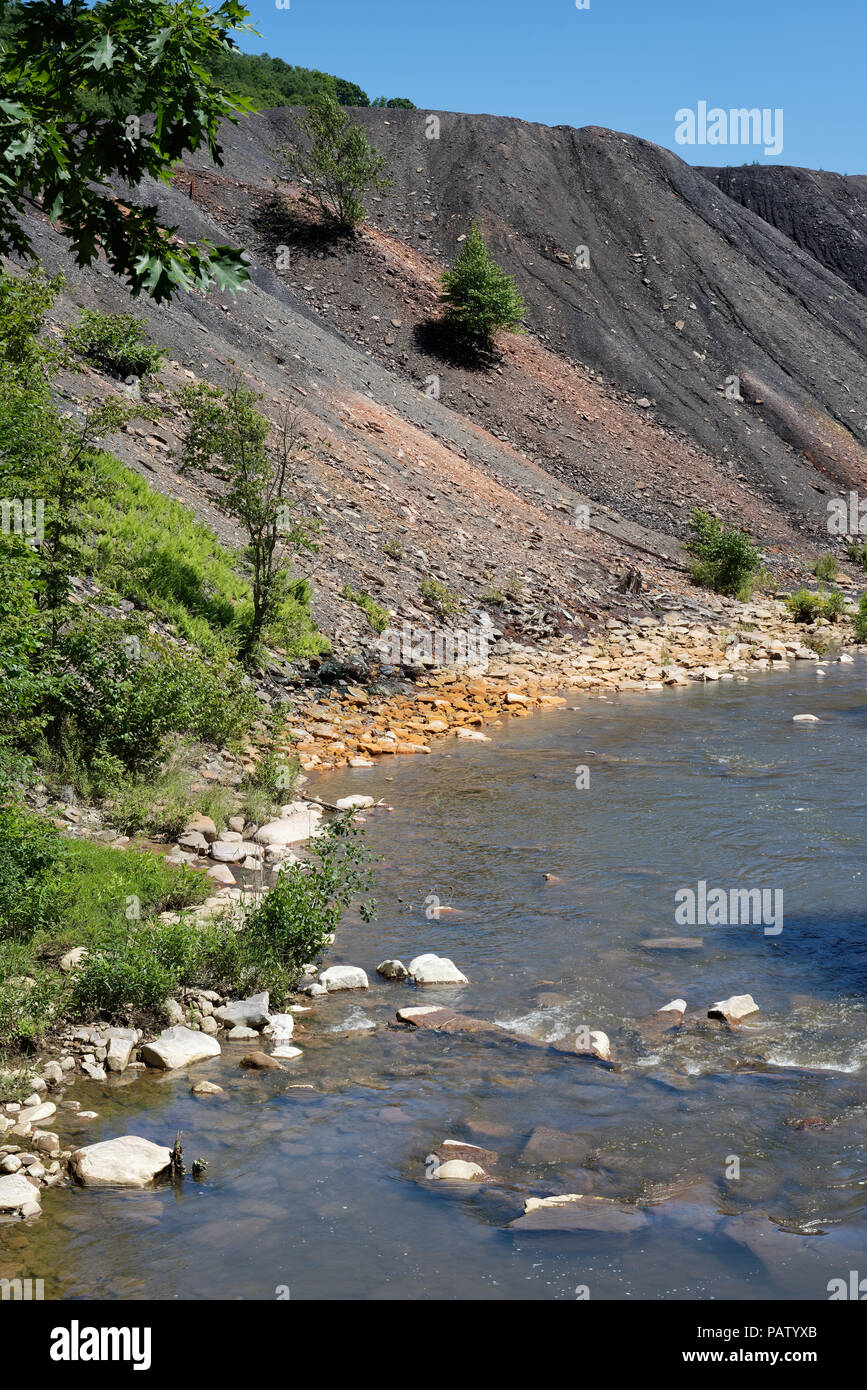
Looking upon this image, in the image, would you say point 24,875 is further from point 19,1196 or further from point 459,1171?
point 459,1171

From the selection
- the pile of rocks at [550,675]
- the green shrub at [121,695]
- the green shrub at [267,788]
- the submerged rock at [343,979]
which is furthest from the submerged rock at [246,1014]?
the pile of rocks at [550,675]

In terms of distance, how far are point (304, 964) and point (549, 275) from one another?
37.6 meters

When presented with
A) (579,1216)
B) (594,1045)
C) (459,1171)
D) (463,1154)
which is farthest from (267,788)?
(579,1216)

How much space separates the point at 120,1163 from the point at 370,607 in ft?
46.3

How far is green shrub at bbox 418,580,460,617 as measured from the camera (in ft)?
67.8

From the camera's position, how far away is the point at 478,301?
35.2m

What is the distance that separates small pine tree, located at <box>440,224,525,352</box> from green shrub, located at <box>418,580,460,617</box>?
17.1 metres

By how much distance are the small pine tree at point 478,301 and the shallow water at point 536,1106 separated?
26595 mm

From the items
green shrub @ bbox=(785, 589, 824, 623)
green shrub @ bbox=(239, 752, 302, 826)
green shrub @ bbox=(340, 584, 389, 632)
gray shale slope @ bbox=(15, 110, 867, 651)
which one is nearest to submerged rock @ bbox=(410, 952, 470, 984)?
green shrub @ bbox=(239, 752, 302, 826)

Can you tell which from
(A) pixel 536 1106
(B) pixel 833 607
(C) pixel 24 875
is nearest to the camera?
(A) pixel 536 1106

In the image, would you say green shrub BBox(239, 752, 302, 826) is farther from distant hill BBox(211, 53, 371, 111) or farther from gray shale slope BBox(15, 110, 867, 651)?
distant hill BBox(211, 53, 371, 111)

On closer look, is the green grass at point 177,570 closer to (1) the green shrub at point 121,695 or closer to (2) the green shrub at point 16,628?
(1) the green shrub at point 121,695
